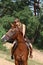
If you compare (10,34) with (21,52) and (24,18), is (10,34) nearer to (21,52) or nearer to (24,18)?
(21,52)

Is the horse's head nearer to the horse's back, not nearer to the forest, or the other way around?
the horse's back

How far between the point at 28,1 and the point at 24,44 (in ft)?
77.3

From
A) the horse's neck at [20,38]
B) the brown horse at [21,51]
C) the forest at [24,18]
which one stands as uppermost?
the horse's neck at [20,38]

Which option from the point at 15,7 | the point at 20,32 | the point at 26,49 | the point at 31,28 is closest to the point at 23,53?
the point at 26,49

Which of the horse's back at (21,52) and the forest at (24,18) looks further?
the forest at (24,18)

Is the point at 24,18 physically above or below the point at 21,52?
below

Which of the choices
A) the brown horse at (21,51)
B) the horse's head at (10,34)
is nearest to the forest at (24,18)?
the brown horse at (21,51)

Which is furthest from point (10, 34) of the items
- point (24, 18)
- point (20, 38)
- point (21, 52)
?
point (24, 18)

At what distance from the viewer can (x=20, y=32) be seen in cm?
424

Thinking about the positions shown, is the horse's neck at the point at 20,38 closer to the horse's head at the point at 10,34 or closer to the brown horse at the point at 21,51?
the brown horse at the point at 21,51

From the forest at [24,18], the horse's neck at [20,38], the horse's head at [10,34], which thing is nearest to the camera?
the horse's head at [10,34]

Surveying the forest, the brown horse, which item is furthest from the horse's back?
the forest

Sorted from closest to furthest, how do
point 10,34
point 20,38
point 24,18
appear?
point 10,34 < point 20,38 < point 24,18

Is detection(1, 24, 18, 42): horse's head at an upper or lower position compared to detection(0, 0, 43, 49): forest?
upper
